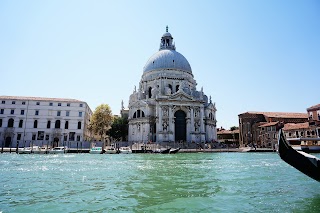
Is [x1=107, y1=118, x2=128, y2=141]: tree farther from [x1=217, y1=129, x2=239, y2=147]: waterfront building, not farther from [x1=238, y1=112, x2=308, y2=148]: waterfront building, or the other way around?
[x1=217, y1=129, x2=239, y2=147]: waterfront building

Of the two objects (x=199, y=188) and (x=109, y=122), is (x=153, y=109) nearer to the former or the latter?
(x=109, y=122)

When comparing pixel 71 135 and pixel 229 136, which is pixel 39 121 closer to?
pixel 71 135

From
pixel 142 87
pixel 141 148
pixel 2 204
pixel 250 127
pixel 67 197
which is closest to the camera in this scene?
pixel 2 204

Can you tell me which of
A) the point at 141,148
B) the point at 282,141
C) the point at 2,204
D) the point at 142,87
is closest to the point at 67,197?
the point at 2,204

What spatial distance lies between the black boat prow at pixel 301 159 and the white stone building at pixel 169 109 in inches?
1264

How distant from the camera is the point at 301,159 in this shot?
21.5 feet

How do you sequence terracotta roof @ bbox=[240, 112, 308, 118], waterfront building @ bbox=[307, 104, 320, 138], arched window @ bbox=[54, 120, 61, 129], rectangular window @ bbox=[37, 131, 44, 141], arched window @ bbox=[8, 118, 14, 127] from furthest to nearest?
terracotta roof @ bbox=[240, 112, 308, 118]
arched window @ bbox=[54, 120, 61, 129]
rectangular window @ bbox=[37, 131, 44, 141]
arched window @ bbox=[8, 118, 14, 127]
waterfront building @ bbox=[307, 104, 320, 138]

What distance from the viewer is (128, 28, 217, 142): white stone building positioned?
131 feet

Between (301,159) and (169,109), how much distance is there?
1331 inches

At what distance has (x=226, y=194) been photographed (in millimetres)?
6836

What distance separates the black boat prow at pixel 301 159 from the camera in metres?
6.40

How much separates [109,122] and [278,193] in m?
40.2

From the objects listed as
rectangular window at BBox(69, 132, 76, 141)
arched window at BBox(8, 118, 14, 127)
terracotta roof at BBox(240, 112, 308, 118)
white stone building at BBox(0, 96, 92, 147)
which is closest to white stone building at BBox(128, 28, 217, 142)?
rectangular window at BBox(69, 132, 76, 141)

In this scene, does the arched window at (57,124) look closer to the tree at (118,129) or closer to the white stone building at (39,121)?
the white stone building at (39,121)
